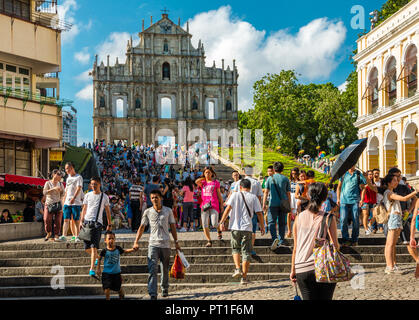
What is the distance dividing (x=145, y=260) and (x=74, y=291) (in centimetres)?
156

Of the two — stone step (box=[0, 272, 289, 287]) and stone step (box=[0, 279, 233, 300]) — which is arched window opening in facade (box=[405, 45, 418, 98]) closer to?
stone step (box=[0, 272, 289, 287])

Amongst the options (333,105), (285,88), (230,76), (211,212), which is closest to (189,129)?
(230,76)

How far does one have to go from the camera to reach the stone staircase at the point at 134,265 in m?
11.3

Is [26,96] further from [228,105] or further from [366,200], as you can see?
[228,105]

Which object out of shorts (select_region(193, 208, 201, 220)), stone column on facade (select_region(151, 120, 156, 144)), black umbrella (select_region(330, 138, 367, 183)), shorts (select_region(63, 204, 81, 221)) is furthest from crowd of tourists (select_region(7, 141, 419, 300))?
stone column on facade (select_region(151, 120, 156, 144))

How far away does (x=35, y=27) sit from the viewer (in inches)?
942

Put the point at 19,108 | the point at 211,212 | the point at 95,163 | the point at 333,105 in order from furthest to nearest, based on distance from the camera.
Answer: the point at 333,105 → the point at 95,163 → the point at 19,108 → the point at 211,212

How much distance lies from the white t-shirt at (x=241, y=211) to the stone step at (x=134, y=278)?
104cm

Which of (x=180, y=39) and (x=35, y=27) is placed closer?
(x=35, y=27)

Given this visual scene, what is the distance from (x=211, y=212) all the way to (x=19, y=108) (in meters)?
12.0

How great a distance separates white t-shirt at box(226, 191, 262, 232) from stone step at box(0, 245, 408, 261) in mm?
1599
